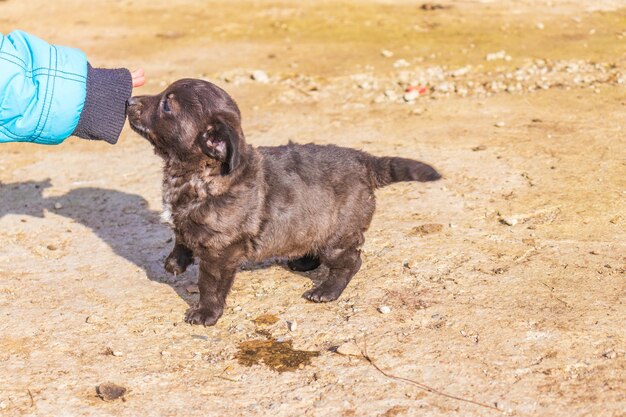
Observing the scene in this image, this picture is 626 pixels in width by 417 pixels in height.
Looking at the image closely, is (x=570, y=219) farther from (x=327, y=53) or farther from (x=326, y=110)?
(x=327, y=53)

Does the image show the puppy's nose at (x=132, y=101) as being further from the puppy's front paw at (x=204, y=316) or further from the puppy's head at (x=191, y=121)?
the puppy's front paw at (x=204, y=316)

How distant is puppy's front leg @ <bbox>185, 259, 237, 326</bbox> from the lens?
5.54m

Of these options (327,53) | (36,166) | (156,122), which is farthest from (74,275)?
(327,53)

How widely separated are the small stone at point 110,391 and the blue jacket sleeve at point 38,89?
164 cm

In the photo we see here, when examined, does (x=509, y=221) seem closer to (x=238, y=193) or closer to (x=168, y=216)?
(x=238, y=193)

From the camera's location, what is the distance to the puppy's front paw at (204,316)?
5523 mm

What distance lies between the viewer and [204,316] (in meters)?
5.53

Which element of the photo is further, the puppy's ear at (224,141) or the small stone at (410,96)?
the small stone at (410,96)

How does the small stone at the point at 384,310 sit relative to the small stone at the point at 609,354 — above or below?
below

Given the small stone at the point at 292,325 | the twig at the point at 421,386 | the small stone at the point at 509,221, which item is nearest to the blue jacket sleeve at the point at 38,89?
the small stone at the point at 292,325

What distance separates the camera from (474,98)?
9.70 meters

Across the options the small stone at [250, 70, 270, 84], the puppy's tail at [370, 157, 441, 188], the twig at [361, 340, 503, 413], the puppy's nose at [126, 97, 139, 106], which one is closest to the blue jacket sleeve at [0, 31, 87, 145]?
the puppy's nose at [126, 97, 139, 106]

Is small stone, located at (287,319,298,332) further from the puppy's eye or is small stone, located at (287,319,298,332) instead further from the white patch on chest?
the puppy's eye

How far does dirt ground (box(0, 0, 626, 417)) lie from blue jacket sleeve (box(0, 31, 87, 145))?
1.12 m
